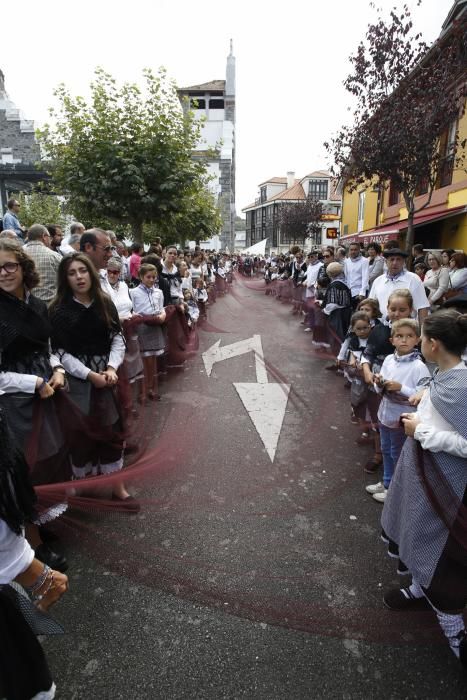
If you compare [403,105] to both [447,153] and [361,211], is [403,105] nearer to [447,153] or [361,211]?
[447,153]

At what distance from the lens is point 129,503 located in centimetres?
302

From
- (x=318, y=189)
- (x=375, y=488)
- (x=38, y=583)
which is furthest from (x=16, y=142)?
(x=318, y=189)

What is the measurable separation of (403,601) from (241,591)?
0.89m

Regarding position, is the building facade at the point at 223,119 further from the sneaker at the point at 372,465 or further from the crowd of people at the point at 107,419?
the sneaker at the point at 372,465

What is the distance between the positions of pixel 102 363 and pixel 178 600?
67.4 inches

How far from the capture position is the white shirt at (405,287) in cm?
502

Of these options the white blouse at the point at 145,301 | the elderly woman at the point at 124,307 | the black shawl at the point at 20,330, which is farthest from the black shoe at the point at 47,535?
the white blouse at the point at 145,301

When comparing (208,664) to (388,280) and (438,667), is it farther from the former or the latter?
(388,280)

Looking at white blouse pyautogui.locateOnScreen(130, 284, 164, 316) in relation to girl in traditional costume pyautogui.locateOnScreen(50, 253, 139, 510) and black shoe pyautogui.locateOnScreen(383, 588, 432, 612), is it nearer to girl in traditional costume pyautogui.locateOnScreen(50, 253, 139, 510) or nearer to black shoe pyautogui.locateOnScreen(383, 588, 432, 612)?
girl in traditional costume pyautogui.locateOnScreen(50, 253, 139, 510)

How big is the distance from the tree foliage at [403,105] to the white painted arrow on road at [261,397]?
6.57 meters

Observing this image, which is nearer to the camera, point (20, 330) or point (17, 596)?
point (17, 596)

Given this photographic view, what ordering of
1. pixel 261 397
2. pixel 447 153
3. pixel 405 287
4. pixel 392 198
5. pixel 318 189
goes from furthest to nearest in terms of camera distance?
pixel 318 189 < pixel 392 198 < pixel 447 153 < pixel 261 397 < pixel 405 287

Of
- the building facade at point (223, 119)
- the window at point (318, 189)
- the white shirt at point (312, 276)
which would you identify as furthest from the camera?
the window at point (318, 189)

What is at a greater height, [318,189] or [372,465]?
[318,189]
